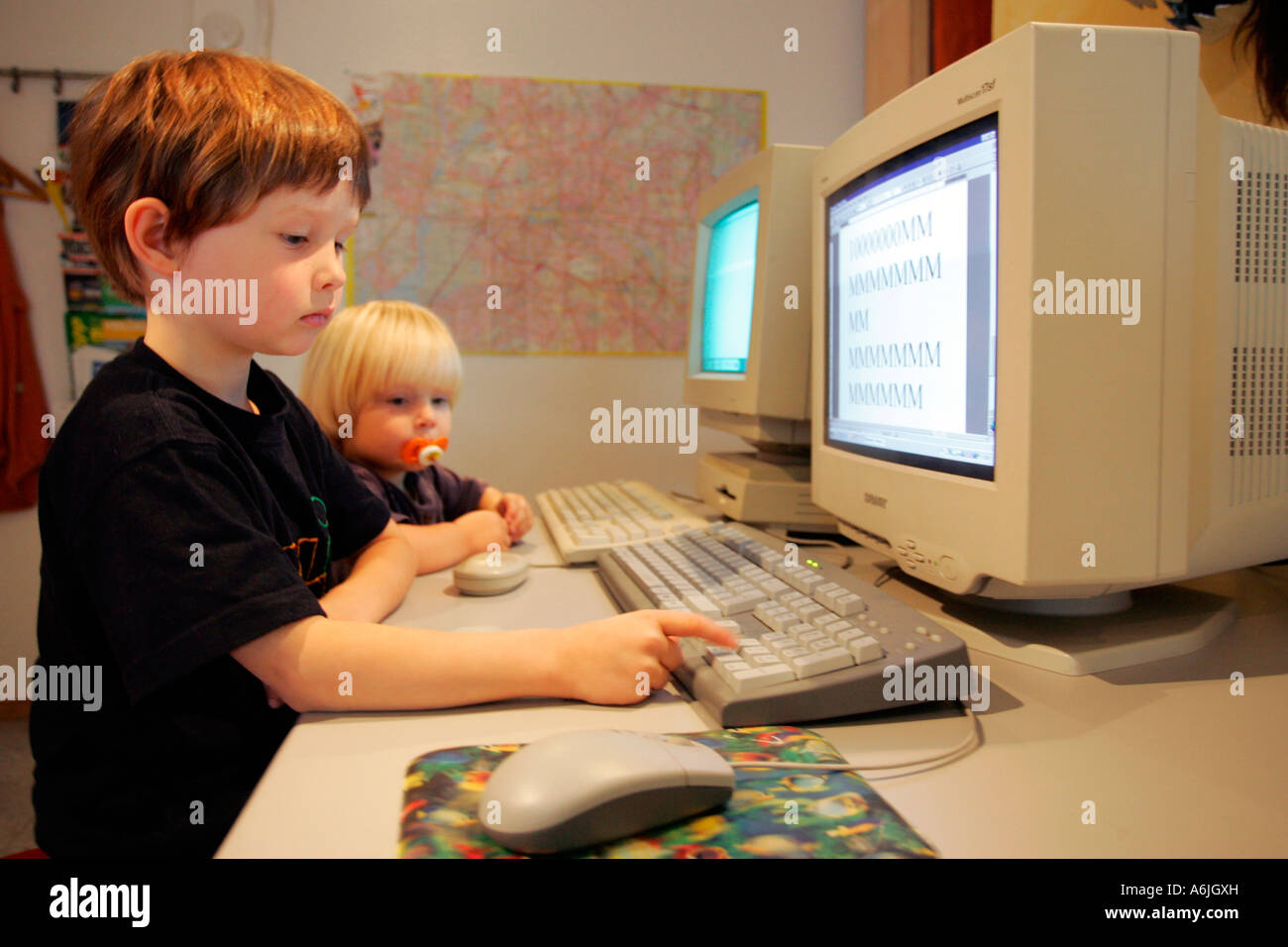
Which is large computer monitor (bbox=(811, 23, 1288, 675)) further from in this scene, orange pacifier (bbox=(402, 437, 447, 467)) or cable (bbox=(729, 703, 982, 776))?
orange pacifier (bbox=(402, 437, 447, 467))

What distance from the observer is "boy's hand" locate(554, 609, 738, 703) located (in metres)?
0.56

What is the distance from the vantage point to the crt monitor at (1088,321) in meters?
0.57

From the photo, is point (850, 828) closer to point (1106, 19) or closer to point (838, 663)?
point (838, 663)

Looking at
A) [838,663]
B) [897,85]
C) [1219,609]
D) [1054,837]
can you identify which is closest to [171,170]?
[838,663]

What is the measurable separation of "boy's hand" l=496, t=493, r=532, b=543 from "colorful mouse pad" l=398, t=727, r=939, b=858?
0.73 meters

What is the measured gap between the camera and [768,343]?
44.1 inches

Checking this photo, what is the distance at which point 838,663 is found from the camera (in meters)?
0.54

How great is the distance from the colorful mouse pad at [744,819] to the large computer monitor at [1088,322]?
0.26m

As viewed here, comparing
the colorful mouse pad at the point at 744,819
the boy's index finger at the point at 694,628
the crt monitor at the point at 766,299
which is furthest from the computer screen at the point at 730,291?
the colorful mouse pad at the point at 744,819

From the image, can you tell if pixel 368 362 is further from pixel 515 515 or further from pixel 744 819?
pixel 744 819

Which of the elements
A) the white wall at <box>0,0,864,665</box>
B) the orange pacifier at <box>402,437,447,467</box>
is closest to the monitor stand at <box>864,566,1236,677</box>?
the orange pacifier at <box>402,437,447,467</box>

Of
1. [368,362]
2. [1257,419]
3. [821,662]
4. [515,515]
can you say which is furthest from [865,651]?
[368,362]
